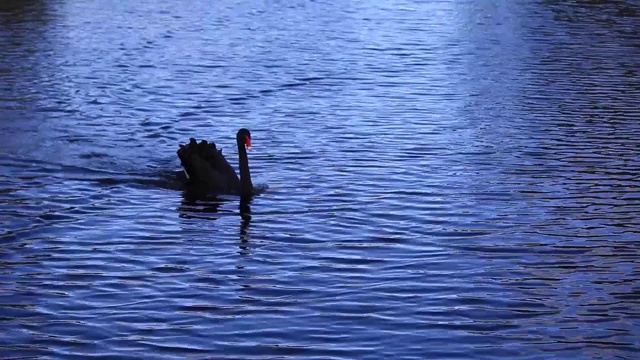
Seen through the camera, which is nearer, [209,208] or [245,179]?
[209,208]

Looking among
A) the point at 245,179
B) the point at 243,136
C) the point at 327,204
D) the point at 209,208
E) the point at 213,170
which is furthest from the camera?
the point at 243,136

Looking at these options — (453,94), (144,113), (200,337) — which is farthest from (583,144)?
(200,337)

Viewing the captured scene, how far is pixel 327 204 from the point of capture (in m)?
16.8

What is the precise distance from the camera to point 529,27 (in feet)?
130

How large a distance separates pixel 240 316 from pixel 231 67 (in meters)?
19.2

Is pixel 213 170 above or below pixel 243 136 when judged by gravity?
below

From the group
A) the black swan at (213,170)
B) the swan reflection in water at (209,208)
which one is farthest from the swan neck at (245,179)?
the swan reflection in water at (209,208)

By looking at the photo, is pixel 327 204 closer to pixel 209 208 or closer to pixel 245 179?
pixel 245 179

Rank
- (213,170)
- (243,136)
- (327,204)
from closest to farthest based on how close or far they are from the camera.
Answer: (327,204) < (213,170) < (243,136)

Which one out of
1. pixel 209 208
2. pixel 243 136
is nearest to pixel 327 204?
pixel 209 208

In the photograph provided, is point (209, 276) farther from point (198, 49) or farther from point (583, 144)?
point (198, 49)

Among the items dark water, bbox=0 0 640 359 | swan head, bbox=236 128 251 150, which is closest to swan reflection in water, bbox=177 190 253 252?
dark water, bbox=0 0 640 359

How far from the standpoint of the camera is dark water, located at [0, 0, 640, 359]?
1163cm

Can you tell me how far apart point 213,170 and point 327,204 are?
1854mm
